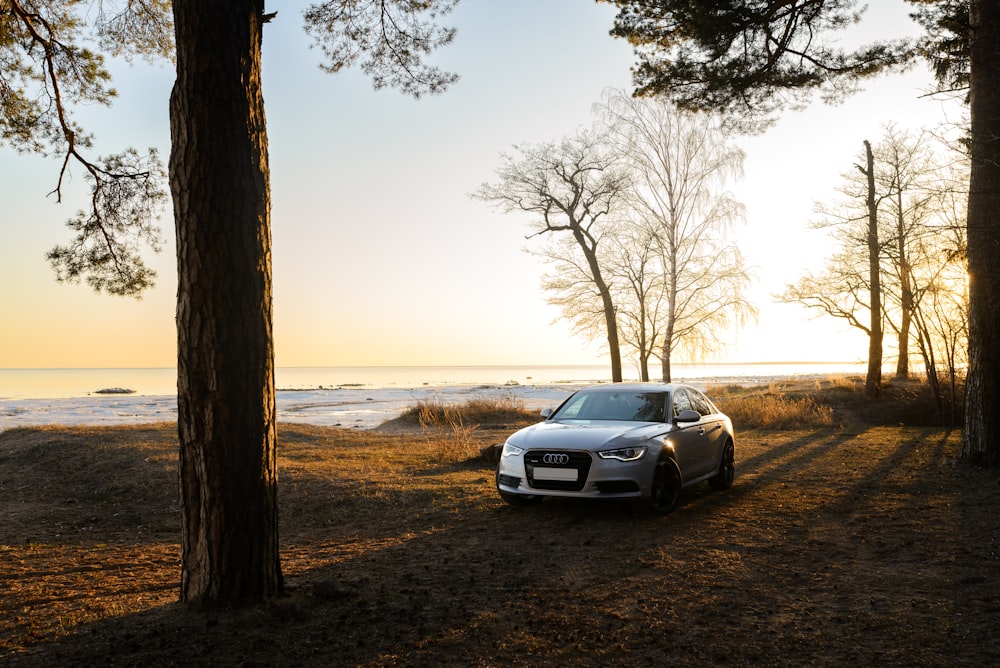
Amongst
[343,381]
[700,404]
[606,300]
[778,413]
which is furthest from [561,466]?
[343,381]

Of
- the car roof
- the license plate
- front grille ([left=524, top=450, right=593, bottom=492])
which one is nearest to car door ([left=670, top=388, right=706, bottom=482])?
the car roof

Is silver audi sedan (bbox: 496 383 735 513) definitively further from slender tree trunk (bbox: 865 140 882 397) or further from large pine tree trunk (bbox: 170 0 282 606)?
slender tree trunk (bbox: 865 140 882 397)

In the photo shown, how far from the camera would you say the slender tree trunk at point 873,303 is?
2350cm

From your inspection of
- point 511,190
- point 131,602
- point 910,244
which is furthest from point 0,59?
point 910,244

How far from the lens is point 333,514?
917cm

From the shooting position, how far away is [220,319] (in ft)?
15.7

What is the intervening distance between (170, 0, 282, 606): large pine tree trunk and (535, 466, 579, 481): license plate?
3.87 m

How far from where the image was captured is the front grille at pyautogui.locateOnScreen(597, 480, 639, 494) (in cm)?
807

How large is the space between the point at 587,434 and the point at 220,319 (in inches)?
190

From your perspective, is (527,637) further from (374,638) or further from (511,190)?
(511,190)

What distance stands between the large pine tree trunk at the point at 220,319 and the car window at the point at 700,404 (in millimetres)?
6925

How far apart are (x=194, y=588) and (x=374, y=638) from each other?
55.0 inches

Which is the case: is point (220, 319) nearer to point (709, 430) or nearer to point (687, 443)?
point (687, 443)

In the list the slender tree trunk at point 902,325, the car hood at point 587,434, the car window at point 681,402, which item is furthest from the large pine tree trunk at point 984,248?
the slender tree trunk at point 902,325
